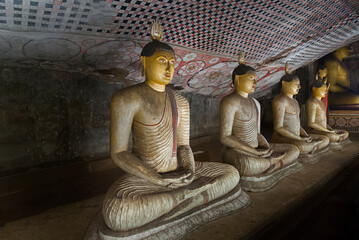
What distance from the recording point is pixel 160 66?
217 centimetres

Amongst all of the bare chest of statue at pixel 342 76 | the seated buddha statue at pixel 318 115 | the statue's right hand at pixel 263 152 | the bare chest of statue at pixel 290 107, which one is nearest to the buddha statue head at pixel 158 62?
the statue's right hand at pixel 263 152

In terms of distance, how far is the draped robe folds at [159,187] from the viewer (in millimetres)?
1588

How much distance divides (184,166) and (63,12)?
2143mm

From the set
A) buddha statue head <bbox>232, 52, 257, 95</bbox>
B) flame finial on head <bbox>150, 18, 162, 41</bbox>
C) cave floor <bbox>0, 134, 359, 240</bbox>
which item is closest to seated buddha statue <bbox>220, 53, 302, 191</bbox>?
buddha statue head <bbox>232, 52, 257, 95</bbox>

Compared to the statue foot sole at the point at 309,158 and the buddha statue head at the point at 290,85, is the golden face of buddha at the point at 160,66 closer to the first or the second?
the buddha statue head at the point at 290,85

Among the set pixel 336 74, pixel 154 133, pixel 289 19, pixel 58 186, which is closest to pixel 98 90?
pixel 58 186

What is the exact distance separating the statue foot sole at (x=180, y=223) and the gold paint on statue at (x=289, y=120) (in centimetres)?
206

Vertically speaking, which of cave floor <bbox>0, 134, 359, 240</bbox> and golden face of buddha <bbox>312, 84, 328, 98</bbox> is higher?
golden face of buddha <bbox>312, 84, 328, 98</bbox>

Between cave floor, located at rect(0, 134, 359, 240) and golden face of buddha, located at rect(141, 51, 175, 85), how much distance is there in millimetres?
1397

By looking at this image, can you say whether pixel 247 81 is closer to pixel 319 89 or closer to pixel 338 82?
pixel 319 89

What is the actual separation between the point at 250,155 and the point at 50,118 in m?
3.19

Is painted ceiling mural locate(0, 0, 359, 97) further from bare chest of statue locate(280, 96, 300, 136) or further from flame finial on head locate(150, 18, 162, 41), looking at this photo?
bare chest of statue locate(280, 96, 300, 136)

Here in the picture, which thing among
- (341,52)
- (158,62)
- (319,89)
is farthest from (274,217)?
(341,52)

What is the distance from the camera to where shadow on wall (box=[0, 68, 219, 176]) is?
3.31 meters
